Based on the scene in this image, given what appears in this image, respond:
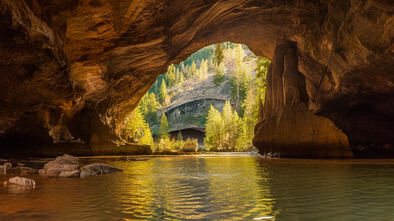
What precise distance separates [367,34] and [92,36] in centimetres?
1140

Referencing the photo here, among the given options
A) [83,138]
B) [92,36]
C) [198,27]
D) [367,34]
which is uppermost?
[198,27]

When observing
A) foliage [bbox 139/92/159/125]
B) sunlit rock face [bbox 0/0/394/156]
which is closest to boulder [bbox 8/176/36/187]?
sunlit rock face [bbox 0/0/394/156]

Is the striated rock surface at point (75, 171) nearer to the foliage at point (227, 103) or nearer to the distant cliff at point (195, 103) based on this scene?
the foliage at point (227, 103)

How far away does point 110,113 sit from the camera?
76.2 ft

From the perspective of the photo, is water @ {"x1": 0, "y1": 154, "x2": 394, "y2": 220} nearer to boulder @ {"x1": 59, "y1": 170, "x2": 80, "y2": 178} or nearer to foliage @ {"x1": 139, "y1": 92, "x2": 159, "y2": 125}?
boulder @ {"x1": 59, "y1": 170, "x2": 80, "y2": 178}

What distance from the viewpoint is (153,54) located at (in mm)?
16781

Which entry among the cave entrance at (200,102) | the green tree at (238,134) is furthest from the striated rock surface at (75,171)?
the cave entrance at (200,102)

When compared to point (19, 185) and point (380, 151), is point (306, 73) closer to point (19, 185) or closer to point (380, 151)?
point (380, 151)

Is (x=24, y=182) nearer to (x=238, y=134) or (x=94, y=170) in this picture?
(x=94, y=170)

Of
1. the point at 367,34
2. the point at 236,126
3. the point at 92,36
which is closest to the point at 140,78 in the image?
the point at 92,36

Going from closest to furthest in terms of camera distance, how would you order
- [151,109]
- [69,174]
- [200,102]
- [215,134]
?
1. [69,174]
2. [215,134]
3. [151,109]
4. [200,102]

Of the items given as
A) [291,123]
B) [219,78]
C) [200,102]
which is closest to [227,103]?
[200,102]

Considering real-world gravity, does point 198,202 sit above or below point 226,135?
below

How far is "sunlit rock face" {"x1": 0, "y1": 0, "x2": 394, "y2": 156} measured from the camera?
9.60 metres
